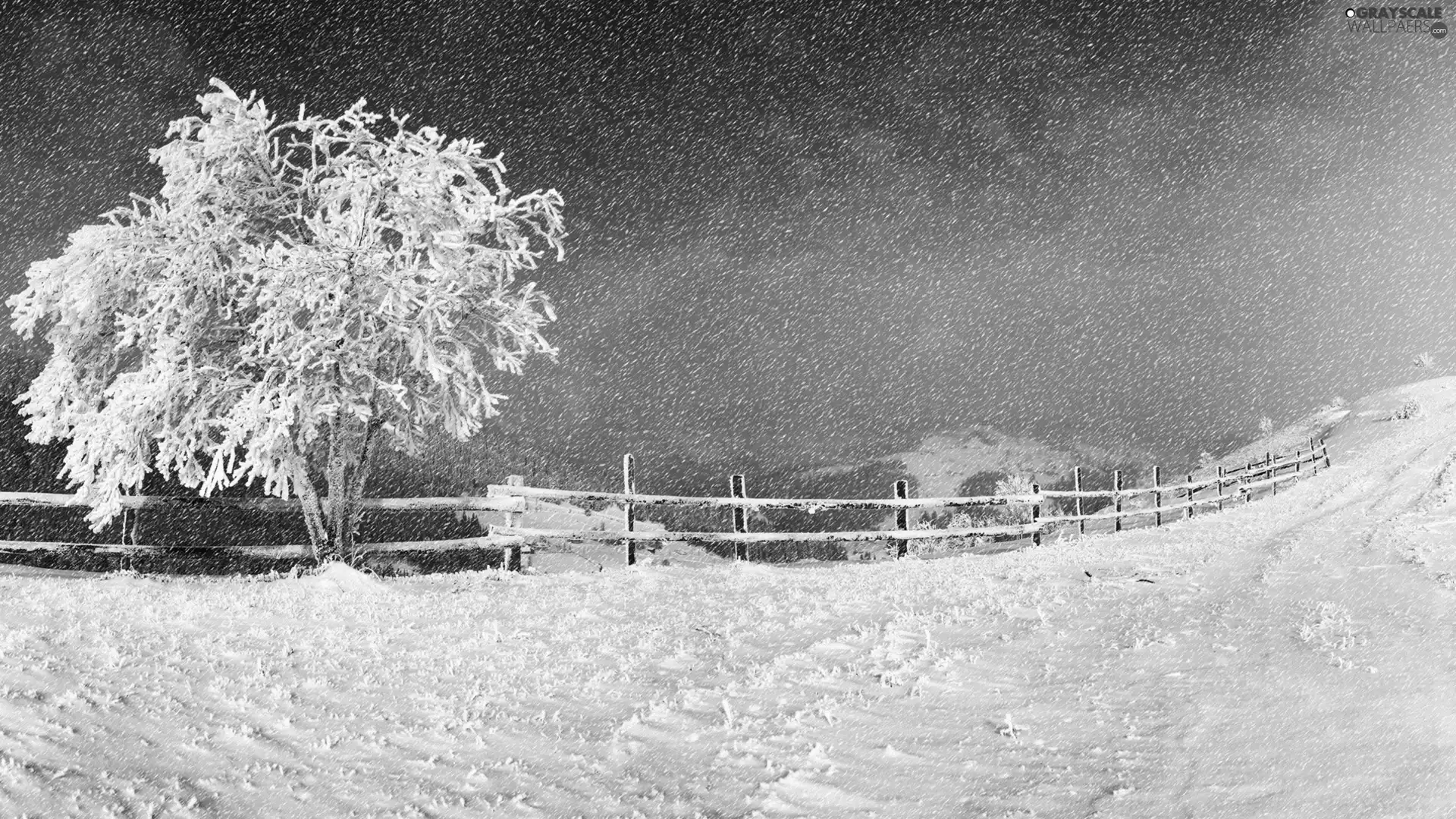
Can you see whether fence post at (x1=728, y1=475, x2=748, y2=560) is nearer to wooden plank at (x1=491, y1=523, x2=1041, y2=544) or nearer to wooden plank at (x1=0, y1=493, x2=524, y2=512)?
wooden plank at (x1=491, y1=523, x2=1041, y2=544)

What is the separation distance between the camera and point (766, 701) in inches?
251

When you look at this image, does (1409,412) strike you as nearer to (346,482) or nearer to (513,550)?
(513,550)

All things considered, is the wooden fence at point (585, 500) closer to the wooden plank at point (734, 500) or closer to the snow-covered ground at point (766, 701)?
the wooden plank at point (734, 500)

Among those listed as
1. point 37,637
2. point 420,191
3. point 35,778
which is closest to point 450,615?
point 37,637

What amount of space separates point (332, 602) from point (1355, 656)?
9821 millimetres

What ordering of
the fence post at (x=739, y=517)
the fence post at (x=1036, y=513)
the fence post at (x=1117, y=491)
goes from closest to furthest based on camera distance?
the fence post at (x=739, y=517)
the fence post at (x=1036, y=513)
the fence post at (x=1117, y=491)

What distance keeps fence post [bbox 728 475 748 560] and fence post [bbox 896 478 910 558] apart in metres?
3.53

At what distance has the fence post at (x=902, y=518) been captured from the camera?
19297 millimetres

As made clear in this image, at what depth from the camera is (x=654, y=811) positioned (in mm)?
4719

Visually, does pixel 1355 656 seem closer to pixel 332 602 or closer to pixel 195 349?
pixel 332 602

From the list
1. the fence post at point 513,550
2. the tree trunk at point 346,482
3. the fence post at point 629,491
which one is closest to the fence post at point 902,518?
the fence post at point 629,491

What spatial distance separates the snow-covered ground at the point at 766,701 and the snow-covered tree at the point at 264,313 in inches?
140

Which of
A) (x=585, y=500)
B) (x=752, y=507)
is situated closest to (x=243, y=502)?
(x=585, y=500)

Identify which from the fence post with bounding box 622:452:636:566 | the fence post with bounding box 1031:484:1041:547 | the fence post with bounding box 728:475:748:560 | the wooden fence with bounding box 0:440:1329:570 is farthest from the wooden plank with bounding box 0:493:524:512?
the fence post with bounding box 1031:484:1041:547
